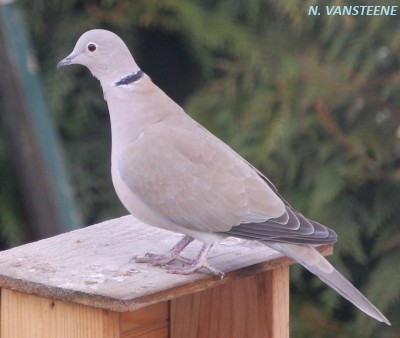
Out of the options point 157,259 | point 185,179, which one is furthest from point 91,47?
point 157,259

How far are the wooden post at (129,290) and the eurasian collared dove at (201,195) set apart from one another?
0.27 ft

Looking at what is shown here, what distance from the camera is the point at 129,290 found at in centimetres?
203

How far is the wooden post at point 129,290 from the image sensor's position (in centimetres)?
206

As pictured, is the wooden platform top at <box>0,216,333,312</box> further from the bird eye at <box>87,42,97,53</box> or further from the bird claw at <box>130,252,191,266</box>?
the bird eye at <box>87,42,97,53</box>

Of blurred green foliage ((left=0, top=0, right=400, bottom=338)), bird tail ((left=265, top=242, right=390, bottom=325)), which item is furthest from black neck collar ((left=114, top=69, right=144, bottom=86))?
blurred green foliage ((left=0, top=0, right=400, bottom=338))

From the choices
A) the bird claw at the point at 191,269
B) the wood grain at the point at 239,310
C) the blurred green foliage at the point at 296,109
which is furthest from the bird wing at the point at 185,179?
the blurred green foliage at the point at 296,109

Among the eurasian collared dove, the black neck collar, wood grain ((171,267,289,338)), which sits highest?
the black neck collar

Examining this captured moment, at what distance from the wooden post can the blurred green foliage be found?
111cm

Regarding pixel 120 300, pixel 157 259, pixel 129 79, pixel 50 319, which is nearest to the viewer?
pixel 120 300

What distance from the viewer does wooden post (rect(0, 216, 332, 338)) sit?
206cm

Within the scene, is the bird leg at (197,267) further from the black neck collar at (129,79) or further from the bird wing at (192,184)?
the black neck collar at (129,79)

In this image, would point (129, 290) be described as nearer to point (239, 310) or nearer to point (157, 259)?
point (157, 259)

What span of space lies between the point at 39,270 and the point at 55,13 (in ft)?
6.27

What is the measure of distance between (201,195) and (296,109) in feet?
4.56
